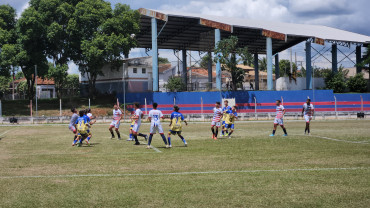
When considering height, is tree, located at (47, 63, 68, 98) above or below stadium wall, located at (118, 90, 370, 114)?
above

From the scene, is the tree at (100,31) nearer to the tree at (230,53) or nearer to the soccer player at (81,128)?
the tree at (230,53)

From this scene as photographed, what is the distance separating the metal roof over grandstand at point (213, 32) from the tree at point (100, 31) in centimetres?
286

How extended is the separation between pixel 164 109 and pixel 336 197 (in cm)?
4507

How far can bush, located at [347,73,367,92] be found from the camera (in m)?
57.7

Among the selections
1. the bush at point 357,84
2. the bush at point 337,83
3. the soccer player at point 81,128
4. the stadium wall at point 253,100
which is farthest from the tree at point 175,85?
the soccer player at point 81,128

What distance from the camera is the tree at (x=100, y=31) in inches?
2015

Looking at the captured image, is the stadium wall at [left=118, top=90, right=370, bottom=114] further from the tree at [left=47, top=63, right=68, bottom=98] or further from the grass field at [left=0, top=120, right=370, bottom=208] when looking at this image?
the grass field at [left=0, top=120, right=370, bottom=208]

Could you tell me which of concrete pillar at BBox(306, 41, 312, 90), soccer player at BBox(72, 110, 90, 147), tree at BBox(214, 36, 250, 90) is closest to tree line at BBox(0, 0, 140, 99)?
tree at BBox(214, 36, 250, 90)

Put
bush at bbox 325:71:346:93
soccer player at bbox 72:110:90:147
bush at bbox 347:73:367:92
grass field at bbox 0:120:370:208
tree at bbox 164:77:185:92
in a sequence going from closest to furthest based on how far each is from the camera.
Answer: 1. grass field at bbox 0:120:370:208
2. soccer player at bbox 72:110:90:147
3. tree at bbox 164:77:185:92
4. bush at bbox 325:71:346:93
5. bush at bbox 347:73:367:92

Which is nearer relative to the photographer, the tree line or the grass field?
the grass field

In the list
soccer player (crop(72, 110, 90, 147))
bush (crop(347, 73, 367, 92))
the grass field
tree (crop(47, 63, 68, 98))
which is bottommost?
the grass field

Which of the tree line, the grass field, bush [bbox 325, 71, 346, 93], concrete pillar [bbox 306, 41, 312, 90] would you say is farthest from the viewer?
bush [bbox 325, 71, 346, 93]

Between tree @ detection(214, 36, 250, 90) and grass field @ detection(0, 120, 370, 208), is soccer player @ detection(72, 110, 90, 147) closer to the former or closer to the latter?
grass field @ detection(0, 120, 370, 208)

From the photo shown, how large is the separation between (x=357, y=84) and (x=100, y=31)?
3621cm
